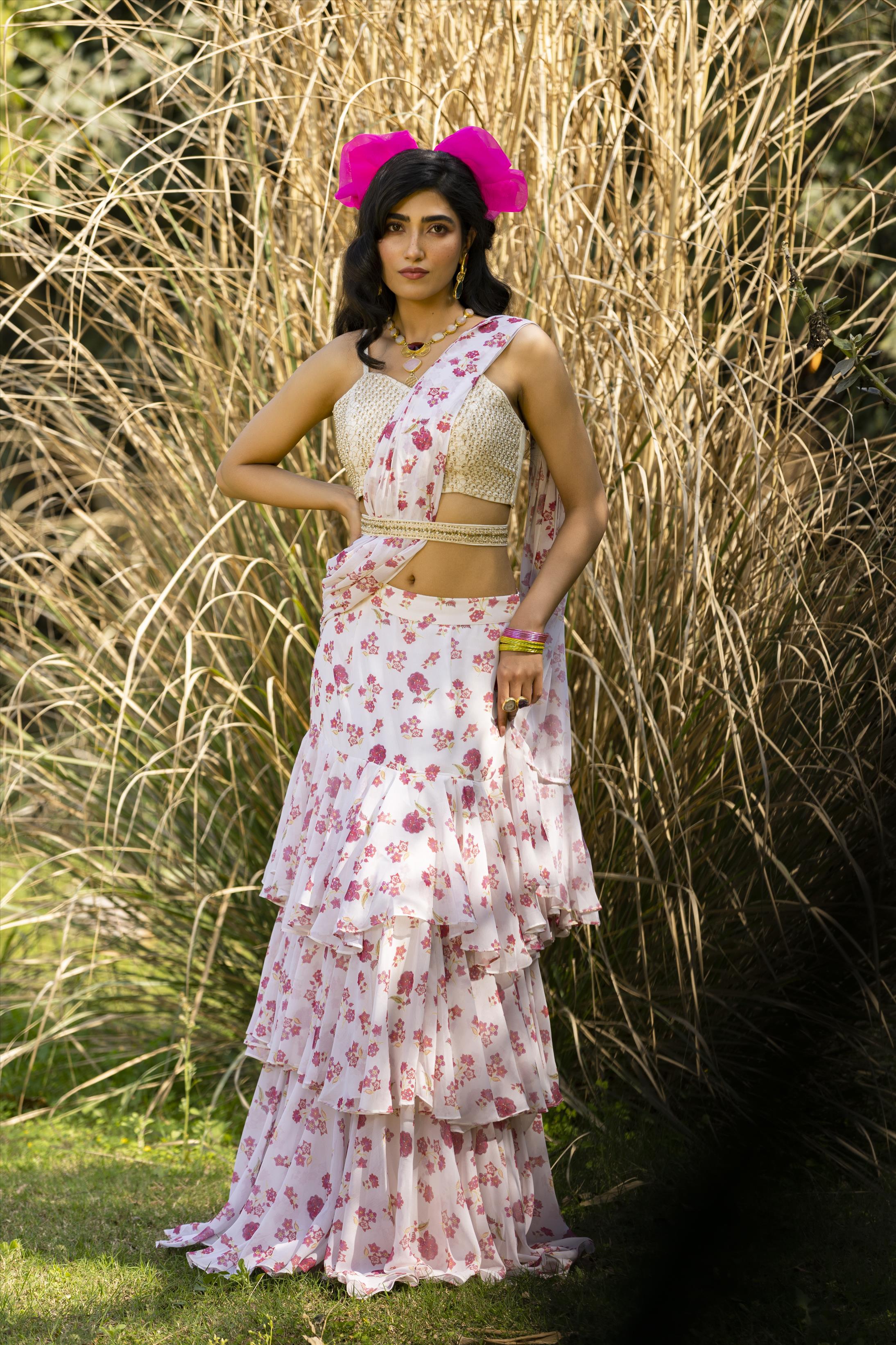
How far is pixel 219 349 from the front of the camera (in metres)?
3.64

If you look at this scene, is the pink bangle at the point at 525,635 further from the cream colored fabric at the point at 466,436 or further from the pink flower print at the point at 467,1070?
the pink flower print at the point at 467,1070

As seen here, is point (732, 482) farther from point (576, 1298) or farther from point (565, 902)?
point (576, 1298)

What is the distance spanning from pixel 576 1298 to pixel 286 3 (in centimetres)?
297

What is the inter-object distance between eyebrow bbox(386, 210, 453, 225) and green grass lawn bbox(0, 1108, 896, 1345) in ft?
5.89

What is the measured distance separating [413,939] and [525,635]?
0.55 metres

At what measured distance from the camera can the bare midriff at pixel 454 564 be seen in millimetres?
2346

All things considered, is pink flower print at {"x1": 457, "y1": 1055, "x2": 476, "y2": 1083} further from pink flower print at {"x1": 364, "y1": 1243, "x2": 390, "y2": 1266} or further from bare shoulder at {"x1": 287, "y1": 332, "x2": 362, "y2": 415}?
bare shoulder at {"x1": 287, "y1": 332, "x2": 362, "y2": 415}

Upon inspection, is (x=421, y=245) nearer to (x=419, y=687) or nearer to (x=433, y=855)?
(x=419, y=687)

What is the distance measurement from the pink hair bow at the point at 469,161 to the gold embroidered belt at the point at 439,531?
570 mm

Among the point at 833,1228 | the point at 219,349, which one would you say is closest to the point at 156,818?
the point at 219,349

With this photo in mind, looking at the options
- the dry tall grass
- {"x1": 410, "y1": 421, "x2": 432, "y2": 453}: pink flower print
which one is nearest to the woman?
{"x1": 410, "y1": 421, "x2": 432, "y2": 453}: pink flower print

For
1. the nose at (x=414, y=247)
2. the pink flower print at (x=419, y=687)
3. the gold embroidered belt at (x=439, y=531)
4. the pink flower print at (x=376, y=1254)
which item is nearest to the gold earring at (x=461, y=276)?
the nose at (x=414, y=247)

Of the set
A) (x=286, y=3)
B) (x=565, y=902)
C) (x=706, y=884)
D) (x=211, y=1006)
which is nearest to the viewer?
(x=565, y=902)

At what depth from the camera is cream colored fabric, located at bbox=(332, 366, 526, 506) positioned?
2295 millimetres
